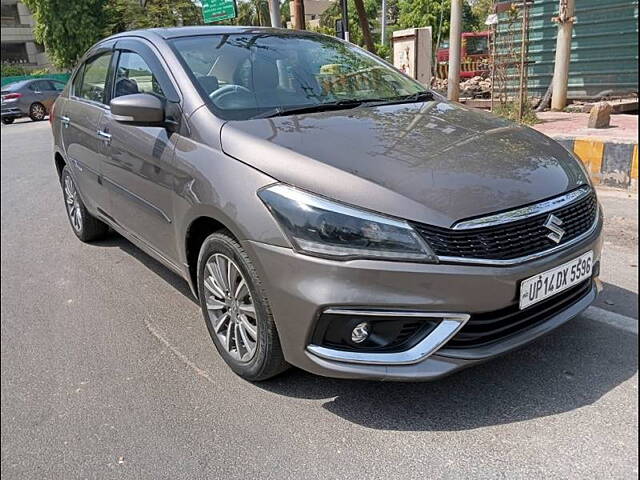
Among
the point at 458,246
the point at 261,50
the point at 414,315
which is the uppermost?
the point at 261,50

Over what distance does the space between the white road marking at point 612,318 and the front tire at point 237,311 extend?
5.43 ft

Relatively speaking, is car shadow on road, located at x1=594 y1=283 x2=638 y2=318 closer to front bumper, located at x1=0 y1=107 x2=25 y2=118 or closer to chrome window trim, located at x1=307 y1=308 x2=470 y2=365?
chrome window trim, located at x1=307 y1=308 x2=470 y2=365

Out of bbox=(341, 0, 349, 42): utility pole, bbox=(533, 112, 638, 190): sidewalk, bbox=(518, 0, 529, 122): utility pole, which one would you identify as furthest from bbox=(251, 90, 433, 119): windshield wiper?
bbox=(518, 0, 529, 122): utility pole

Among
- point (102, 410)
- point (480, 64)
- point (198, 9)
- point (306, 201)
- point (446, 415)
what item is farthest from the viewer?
point (198, 9)

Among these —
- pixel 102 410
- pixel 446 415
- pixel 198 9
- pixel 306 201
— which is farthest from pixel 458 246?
pixel 198 9

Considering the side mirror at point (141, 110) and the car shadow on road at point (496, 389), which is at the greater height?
the side mirror at point (141, 110)

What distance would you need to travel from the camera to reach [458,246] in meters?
2.00

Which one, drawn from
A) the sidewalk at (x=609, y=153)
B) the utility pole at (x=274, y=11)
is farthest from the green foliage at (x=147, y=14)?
the sidewalk at (x=609, y=153)

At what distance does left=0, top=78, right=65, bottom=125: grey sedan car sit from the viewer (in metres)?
18.6

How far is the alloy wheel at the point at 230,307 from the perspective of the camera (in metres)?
2.48

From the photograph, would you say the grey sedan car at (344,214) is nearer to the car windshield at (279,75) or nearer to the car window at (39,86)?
the car windshield at (279,75)

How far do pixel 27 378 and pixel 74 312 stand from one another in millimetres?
922

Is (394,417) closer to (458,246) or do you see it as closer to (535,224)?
(458,246)

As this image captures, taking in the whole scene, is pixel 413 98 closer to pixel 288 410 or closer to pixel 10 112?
pixel 288 410
